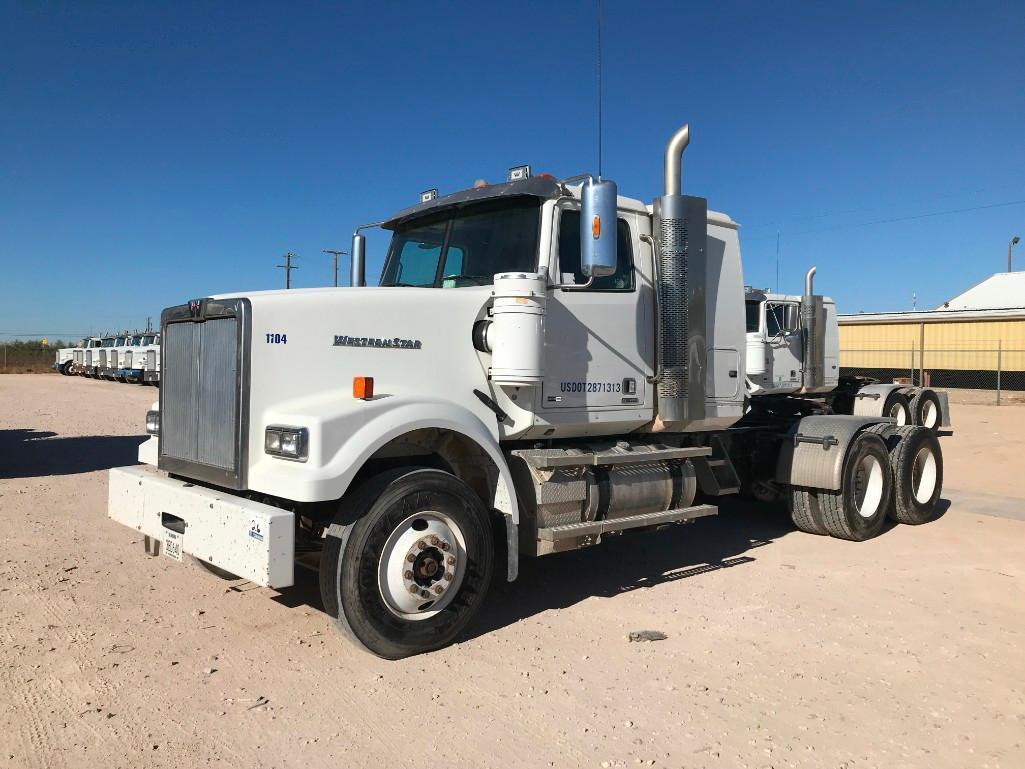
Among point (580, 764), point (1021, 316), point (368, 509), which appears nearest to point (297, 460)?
point (368, 509)

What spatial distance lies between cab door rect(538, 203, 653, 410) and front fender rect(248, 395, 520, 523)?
0.89 metres

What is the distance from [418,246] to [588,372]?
1.73 m

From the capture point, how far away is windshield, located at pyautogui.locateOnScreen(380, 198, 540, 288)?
5281 mm

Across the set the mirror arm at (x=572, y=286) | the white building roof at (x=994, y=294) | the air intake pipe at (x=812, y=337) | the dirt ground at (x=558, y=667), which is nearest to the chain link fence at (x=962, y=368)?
the white building roof at (x=994, y=294)

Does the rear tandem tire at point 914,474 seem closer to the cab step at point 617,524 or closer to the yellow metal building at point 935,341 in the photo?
the cab step at point 617,524

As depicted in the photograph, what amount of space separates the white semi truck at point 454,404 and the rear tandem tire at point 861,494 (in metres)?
1.34

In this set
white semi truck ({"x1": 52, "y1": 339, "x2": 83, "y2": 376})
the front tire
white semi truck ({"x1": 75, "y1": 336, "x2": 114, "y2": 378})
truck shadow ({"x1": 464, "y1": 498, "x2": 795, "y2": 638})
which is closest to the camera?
the front tire

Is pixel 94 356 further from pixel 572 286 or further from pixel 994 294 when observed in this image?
pixel 994 294

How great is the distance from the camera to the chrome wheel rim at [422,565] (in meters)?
4.27

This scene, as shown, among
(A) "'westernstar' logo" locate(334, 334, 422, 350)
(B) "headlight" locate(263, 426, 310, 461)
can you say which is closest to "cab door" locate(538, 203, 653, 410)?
(A) "'westernstar' logo" locate(334, 334, 422, 350)

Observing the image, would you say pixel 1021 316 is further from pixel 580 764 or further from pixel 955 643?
pixel 580 764

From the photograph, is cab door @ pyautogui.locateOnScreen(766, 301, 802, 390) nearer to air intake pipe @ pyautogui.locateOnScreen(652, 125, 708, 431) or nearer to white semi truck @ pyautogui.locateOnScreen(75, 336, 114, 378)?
air intake pipe @ pyautogui.locateOnScreen(652, 125, 708, 431)

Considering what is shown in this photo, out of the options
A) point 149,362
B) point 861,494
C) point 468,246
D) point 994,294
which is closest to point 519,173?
point 468,246

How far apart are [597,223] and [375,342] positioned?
1.53 meters
